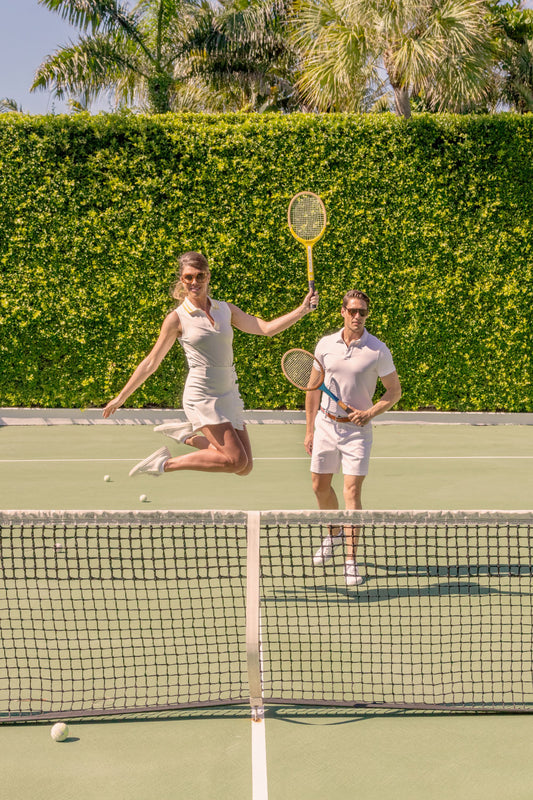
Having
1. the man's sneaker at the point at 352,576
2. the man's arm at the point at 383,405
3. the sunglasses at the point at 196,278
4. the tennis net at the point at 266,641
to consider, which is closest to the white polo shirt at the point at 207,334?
the sunglasses at the point at 196,278

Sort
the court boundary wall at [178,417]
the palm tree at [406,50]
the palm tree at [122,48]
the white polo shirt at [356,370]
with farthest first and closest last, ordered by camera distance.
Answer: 1. the palm tree at [122,48]
2. the palm tree at [406,50]
3. the court boundary wall at [178,417]
4. the white polo shirt at [356,370]

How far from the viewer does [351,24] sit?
15.6 m

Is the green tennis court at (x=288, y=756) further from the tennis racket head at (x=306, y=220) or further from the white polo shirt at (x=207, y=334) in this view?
the tennis racket head at (x=306, y=220)

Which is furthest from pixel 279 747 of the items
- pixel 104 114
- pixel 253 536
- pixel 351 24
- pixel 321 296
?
pixel 351 24

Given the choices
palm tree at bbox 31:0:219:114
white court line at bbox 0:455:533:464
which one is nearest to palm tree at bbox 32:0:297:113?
palm tree at bbox 31:0:219:114

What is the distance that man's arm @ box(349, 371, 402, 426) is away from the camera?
5.86 meters

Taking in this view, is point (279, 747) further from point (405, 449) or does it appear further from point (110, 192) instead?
point (110, 192)

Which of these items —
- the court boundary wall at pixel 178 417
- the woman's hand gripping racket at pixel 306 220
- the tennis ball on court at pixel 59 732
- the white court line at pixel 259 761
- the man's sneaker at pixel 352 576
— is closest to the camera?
the white court line at pixel 259 761

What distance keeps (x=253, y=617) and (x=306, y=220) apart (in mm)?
4679

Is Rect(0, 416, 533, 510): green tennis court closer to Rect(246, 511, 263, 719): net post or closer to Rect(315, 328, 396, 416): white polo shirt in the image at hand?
Rect(315, 328, 396, 416): white polo shirt

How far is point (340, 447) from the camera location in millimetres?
6059

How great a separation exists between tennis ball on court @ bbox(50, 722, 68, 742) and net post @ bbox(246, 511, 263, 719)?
31.9 inches

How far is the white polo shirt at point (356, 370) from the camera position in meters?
6.01

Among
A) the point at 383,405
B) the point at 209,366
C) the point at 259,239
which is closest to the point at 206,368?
the point at 209,366
